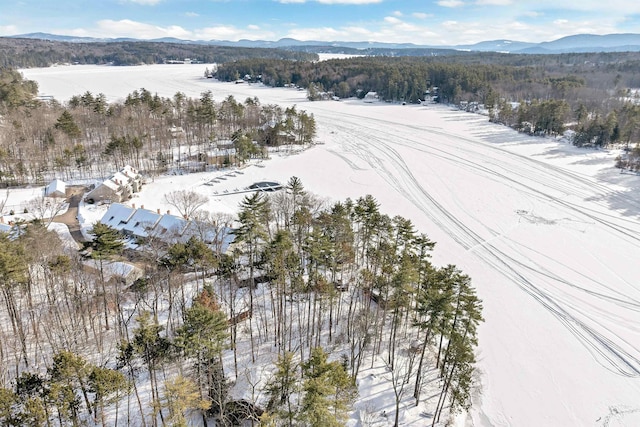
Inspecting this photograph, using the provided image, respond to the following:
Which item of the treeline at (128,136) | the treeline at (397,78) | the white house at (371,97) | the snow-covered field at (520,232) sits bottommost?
the snow-covered field at (520,232)

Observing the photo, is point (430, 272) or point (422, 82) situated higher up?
point (422, 82)

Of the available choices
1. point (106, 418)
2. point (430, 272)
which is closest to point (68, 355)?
point (106, 418)

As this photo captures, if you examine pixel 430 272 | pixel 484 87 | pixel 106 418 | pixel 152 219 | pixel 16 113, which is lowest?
pixel 106 418

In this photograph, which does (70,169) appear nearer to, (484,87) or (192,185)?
(192,185)

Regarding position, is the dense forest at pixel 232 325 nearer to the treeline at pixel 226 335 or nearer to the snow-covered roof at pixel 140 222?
the treeline at pixel 226 335

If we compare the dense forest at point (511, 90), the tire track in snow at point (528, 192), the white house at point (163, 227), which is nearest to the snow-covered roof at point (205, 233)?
the white house at point (163, 227)

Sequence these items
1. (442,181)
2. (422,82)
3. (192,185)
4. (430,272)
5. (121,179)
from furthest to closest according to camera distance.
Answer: (422,82) < (442,181) < (192,185) < (121,179) < (430,272)

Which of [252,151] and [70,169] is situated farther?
[252,151]
